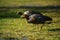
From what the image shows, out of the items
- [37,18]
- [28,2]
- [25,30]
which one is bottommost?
[25,30]

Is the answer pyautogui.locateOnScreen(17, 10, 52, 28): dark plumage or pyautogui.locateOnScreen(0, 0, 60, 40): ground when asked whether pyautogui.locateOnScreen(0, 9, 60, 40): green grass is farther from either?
pyautogui.locateOnScreen(17, 10, 52, 28): dark plumage

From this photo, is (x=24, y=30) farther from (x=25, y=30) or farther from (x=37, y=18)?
(x=37, y=18)

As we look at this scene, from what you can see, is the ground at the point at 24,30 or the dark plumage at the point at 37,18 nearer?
the ground at the point at 24,30

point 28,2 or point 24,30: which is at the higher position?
point 28,2

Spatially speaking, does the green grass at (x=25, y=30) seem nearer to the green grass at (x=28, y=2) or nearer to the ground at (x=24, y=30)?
the ground at (x=24, y=30)

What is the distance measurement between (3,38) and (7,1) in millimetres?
4904

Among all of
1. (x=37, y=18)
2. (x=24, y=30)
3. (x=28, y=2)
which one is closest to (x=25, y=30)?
(x=24, y=30)

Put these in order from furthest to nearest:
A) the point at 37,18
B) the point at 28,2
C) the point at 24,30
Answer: the point at 28,2
the point at 37,18
the point at 24,30

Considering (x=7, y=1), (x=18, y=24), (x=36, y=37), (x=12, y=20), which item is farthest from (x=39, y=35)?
(x=7, y=1)

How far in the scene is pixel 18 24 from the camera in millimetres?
5914

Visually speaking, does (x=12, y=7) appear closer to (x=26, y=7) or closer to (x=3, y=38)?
(x=26, y=7)

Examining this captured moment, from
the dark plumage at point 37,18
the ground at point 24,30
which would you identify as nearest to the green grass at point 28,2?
the ground at point 24,30

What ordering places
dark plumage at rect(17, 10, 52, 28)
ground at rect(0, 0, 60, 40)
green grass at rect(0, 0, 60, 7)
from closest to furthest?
ground at rect(0, 0, 60, 40)
dark plumage at rect(17, 10, 52, 28)
green grass at rect(0, 0, 60, 7)

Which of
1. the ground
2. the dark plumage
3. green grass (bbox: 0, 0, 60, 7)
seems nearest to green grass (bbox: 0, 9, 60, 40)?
the ground
